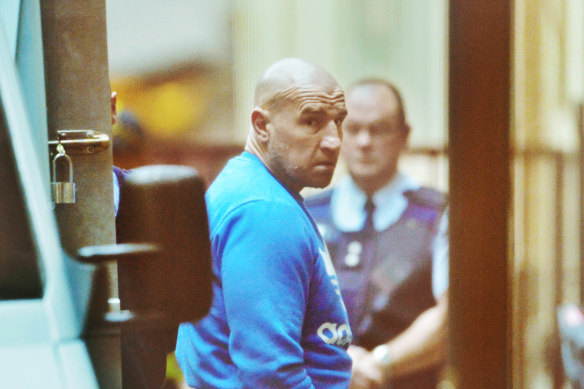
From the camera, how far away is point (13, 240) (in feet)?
5.83

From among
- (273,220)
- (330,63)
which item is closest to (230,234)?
(273,220)

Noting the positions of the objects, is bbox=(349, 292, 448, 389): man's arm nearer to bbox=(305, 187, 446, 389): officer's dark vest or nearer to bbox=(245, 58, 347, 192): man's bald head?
bbox=(305, 187, 446, 389): officer's dark vest

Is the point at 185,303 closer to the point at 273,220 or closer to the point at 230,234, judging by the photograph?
the point at 230,234

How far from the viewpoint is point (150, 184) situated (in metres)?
1.94

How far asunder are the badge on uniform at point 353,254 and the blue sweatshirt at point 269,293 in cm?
5

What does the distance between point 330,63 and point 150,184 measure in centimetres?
65

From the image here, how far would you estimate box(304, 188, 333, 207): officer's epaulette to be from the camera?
1.77 meters

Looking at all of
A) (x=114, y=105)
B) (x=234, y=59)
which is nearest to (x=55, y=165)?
(x=114, y=105)

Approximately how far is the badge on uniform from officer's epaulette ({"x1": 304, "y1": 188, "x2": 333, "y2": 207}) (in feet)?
0.45

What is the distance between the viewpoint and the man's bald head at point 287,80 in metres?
1.74

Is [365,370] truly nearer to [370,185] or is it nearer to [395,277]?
[395,277]

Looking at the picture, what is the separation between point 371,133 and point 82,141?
3.04 ft

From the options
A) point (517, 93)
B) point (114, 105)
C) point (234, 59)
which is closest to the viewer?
point (517, 93)

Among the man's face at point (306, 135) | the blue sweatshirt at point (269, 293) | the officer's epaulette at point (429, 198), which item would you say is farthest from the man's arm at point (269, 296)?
the officer's epaulette at point (429, 198)
